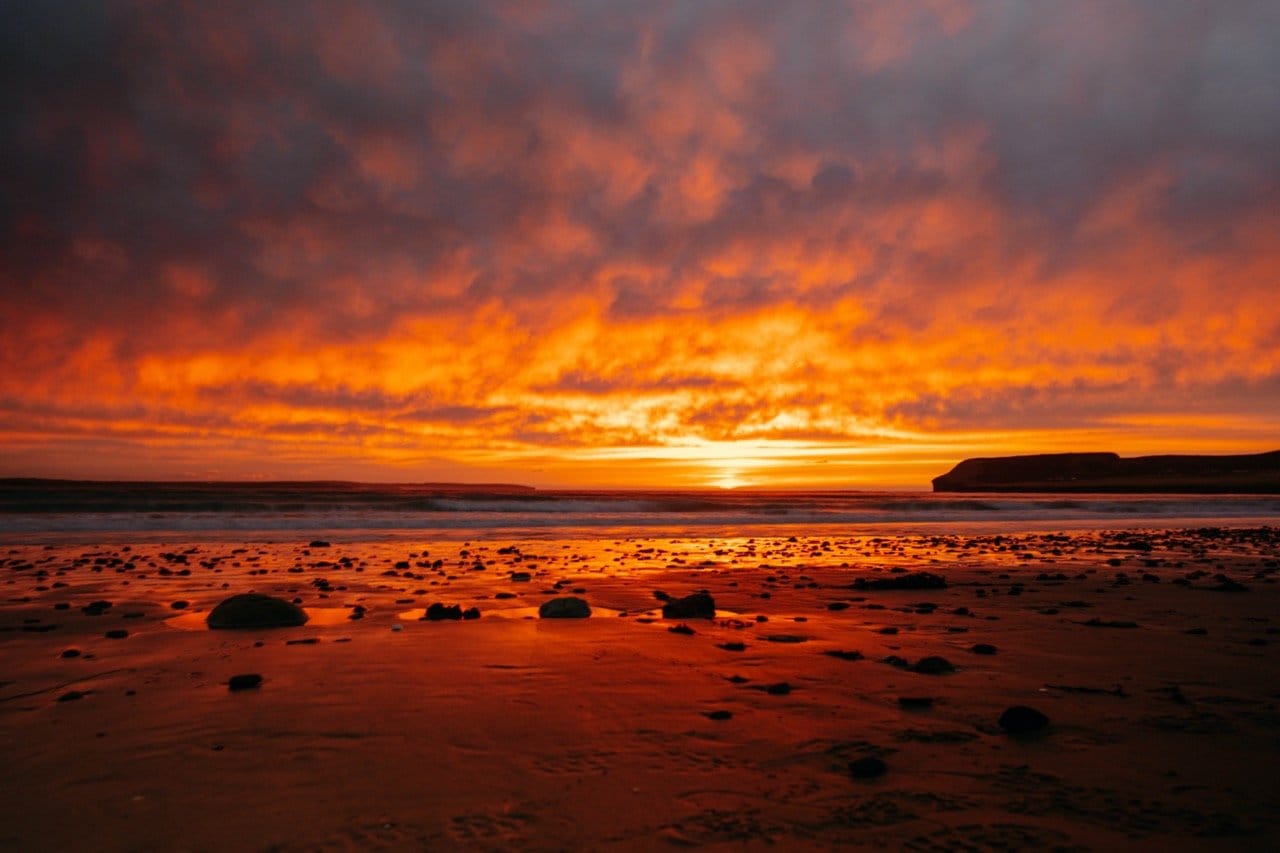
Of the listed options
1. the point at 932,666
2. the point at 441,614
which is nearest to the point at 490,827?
the point at 932,666

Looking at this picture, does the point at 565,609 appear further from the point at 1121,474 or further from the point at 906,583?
the point at 1121,474

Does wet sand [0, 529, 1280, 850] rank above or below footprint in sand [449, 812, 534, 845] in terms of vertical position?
below

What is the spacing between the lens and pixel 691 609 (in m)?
10.1

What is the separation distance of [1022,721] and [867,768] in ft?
4.99

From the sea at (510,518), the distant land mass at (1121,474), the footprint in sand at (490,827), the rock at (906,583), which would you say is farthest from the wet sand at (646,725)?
the distant land mass at (1121,474)

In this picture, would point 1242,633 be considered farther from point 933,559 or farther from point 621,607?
point 933,559

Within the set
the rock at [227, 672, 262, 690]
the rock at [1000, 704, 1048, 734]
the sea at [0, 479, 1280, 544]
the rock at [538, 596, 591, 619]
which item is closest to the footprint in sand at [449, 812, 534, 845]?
the rock at [1000, 704, 1048, 734]

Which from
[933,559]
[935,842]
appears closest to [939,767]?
[935,842]

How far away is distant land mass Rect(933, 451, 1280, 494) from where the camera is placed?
3169 inches

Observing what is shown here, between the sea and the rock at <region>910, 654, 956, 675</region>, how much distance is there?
68.8 feet

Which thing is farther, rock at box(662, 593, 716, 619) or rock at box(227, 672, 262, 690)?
rock at box(662, 593, 716, 619)

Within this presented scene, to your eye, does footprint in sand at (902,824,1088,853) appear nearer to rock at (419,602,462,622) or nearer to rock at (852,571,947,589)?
rock at (419,602,462,622)

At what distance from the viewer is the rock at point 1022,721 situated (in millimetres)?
5082

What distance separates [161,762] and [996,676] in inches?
254
